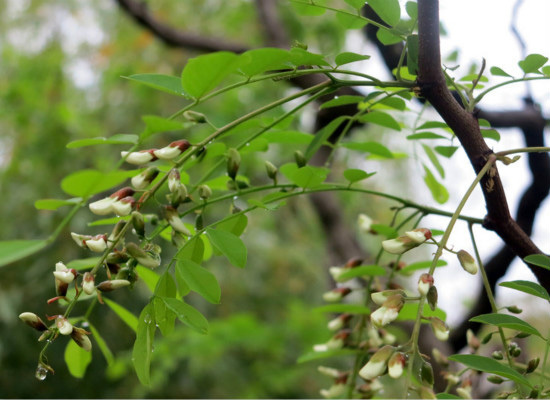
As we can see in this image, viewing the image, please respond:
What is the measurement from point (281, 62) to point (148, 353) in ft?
0.61

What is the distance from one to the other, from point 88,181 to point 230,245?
11cm

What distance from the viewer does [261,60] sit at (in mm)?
310

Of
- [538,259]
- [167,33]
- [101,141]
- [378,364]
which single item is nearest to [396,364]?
[378,364]

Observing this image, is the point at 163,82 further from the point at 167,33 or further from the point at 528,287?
the point at 167,33

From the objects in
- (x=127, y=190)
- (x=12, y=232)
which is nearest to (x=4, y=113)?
(x=12, y=232)

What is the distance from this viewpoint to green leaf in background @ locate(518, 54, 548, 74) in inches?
14.8

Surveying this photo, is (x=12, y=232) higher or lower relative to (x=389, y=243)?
lower

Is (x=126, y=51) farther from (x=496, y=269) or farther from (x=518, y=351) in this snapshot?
(x=518, y=351)

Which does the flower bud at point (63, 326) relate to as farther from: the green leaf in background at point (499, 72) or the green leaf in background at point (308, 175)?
the green leaf in background at point (499, 72)

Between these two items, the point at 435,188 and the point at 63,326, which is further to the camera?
the point at 435,188

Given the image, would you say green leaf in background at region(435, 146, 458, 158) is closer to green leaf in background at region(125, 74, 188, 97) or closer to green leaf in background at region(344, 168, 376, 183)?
green leaf in background at region(344, 168, 376, 183)

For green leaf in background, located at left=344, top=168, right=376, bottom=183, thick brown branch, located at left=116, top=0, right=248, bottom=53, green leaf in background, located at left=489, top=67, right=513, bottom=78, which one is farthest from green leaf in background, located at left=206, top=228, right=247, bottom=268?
thick brown branch, located at left=116, top=0, right=248, bottom=53

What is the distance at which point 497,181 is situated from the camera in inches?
13.7

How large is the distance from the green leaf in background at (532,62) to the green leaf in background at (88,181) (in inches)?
11.0
